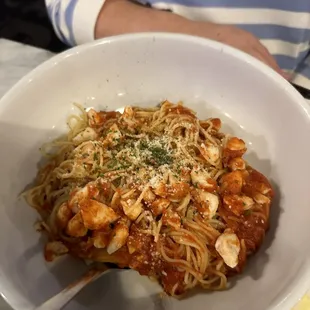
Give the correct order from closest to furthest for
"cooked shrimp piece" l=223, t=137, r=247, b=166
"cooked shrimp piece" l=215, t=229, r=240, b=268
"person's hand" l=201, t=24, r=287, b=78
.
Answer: "cooked shrimp piece" l=215, t=229, r=240, b=268
"cooked shrimp piece" l=223, t=137, r=247, b=166
"person's hand" l=201, t=24, r=287, b=78

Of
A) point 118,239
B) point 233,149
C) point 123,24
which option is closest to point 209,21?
point 123,24

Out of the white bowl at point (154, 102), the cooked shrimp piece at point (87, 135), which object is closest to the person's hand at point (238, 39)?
the white bowl at point (154, 102)

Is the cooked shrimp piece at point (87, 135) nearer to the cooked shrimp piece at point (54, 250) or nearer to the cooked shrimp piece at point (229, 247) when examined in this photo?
the cooked shrimp piece at point (54, 250)

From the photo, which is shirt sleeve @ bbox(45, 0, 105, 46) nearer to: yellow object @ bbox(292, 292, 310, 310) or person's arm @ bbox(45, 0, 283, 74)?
person's arm @ bbox(45, 0, 283, 74)

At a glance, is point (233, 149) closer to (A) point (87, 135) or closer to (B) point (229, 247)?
(B) point (229, 247)

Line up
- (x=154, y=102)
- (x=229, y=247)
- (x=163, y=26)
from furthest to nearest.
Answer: (x=163, y=26) < (x=154, y=102) < (x=229, y=247)

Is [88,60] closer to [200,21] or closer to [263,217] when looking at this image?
[200,21]

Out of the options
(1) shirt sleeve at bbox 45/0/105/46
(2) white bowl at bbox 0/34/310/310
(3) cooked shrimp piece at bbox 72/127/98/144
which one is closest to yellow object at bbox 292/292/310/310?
(2) white bowl at bbox 0/34/310/310
